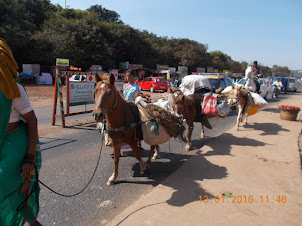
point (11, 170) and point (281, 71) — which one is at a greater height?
point (281, 71)

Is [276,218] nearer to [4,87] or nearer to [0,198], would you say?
[0,198]

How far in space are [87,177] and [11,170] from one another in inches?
99.5

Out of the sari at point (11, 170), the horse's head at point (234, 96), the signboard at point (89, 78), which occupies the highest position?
the signboard at point (89, 78)

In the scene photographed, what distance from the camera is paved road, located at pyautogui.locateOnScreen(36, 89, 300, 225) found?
3209 millimetres

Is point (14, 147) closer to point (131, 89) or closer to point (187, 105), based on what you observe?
point (131, 89)

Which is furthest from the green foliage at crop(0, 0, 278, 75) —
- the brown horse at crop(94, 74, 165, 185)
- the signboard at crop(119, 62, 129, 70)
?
the brown horse at crop(94, 74, 165, 185)

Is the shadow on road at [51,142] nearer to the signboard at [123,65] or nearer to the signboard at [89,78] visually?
the signboard at [89,78]

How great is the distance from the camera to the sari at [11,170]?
183 cm

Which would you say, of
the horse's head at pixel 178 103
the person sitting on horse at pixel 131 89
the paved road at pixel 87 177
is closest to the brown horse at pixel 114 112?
the paved road at pixel 87 177

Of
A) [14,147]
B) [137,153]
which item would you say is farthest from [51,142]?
[14,147]

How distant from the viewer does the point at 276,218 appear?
113 inches

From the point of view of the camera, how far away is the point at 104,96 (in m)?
3.26

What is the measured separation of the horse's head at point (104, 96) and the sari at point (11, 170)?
1188mm

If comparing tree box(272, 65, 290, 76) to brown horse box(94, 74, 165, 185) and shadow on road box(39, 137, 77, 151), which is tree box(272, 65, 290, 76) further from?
brown horse box(94, 74, 165, 185)
